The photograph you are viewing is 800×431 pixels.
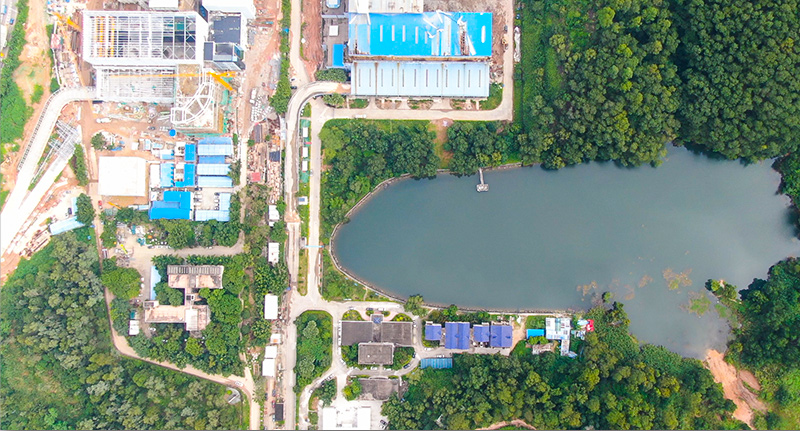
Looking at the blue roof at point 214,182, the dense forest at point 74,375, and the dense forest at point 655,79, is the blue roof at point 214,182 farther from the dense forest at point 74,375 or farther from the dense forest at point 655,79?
the dense forest at point 655,79

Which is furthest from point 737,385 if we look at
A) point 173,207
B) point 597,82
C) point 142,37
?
point 142,37

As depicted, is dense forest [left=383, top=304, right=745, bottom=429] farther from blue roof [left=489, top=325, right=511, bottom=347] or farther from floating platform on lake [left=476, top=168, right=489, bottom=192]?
floating platform on lake [left=476, top=168, right=489, bottom=192]

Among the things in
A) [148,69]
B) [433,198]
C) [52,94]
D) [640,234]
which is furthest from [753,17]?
[52,94]

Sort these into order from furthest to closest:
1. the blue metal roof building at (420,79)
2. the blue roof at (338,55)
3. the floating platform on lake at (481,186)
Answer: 1. the floating platform on lake at (481,186)
2. the blue roof at (338,55)
3. the blue metal roof building at (420,79)

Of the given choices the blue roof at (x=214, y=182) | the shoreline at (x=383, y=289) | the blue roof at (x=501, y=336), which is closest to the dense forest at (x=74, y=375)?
the blue roof at (x=214, y=182)

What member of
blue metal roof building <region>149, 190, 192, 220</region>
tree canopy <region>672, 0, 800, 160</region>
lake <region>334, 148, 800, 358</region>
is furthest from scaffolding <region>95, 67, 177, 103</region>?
tree canopy <region>672, 0, 800, 160</region>
